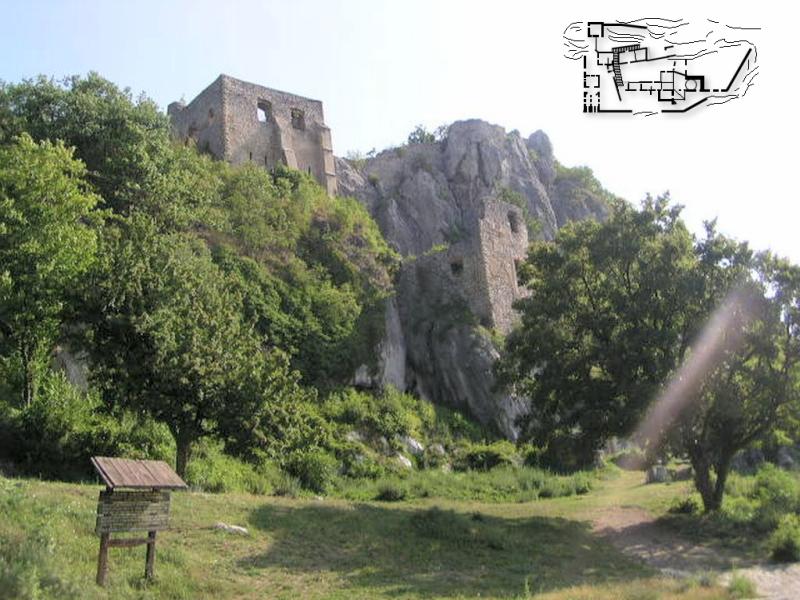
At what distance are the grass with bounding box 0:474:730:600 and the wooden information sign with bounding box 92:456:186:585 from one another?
45 cm

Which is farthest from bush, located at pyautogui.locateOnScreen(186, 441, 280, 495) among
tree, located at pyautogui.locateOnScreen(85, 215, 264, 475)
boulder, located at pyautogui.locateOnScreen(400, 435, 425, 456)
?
boulder, located at pyautogui.locateOnScreen(400, 435, 425, 456)

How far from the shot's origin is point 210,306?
20.7 m

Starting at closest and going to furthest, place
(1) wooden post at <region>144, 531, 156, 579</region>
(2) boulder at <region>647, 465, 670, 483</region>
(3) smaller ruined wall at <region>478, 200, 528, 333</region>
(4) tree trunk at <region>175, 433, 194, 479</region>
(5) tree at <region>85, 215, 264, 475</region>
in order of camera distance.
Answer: (1) wooden post at <region>144, 531, 156, 579</region>
(5) tree at <region>85, 215, 264, 475</region>
(4) tree trunk at <region>175, 433, 194, 479</region>
(2) boulder at <region>647, 465, 670, 483</region>
(3) smaller ruined wall at <region>478, 200, 528, 333</region>

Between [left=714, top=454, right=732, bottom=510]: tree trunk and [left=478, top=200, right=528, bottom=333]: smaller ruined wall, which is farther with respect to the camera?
[left=478, top=200, right=528, bottom=333]: smaller ruined wall

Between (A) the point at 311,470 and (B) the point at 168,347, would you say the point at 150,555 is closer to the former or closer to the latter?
(B) the point at 168,347

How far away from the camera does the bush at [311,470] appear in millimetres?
22469

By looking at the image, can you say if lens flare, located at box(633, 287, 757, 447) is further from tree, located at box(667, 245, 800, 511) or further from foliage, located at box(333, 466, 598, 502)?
foliage, located at box(333, 466, 598, 502)

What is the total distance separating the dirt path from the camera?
13.9 m

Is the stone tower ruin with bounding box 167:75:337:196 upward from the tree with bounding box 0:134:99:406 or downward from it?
upward

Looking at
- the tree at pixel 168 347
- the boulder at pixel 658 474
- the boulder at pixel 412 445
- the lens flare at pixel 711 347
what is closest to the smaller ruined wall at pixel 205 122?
the boulder at pixel 412 445

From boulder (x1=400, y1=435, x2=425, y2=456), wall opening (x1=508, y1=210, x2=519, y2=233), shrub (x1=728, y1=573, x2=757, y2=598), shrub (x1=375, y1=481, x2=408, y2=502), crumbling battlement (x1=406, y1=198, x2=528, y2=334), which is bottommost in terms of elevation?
shrub (x1=728, y1=573, x2=757, y2=598)

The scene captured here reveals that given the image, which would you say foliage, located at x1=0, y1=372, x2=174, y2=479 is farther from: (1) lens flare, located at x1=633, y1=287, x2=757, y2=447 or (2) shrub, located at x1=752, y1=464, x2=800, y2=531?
(2) shrub, located at x1=752, y1=464, x2=800, y2=531

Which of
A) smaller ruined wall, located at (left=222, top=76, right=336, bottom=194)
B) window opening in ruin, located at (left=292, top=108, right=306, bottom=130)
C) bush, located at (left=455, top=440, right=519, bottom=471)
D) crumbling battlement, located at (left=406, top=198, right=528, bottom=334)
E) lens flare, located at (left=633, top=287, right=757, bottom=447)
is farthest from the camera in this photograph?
window opening in ruin, located at (left=292, top=108, right=306, bottom=130)

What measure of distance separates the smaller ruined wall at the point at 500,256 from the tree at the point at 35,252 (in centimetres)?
1886
